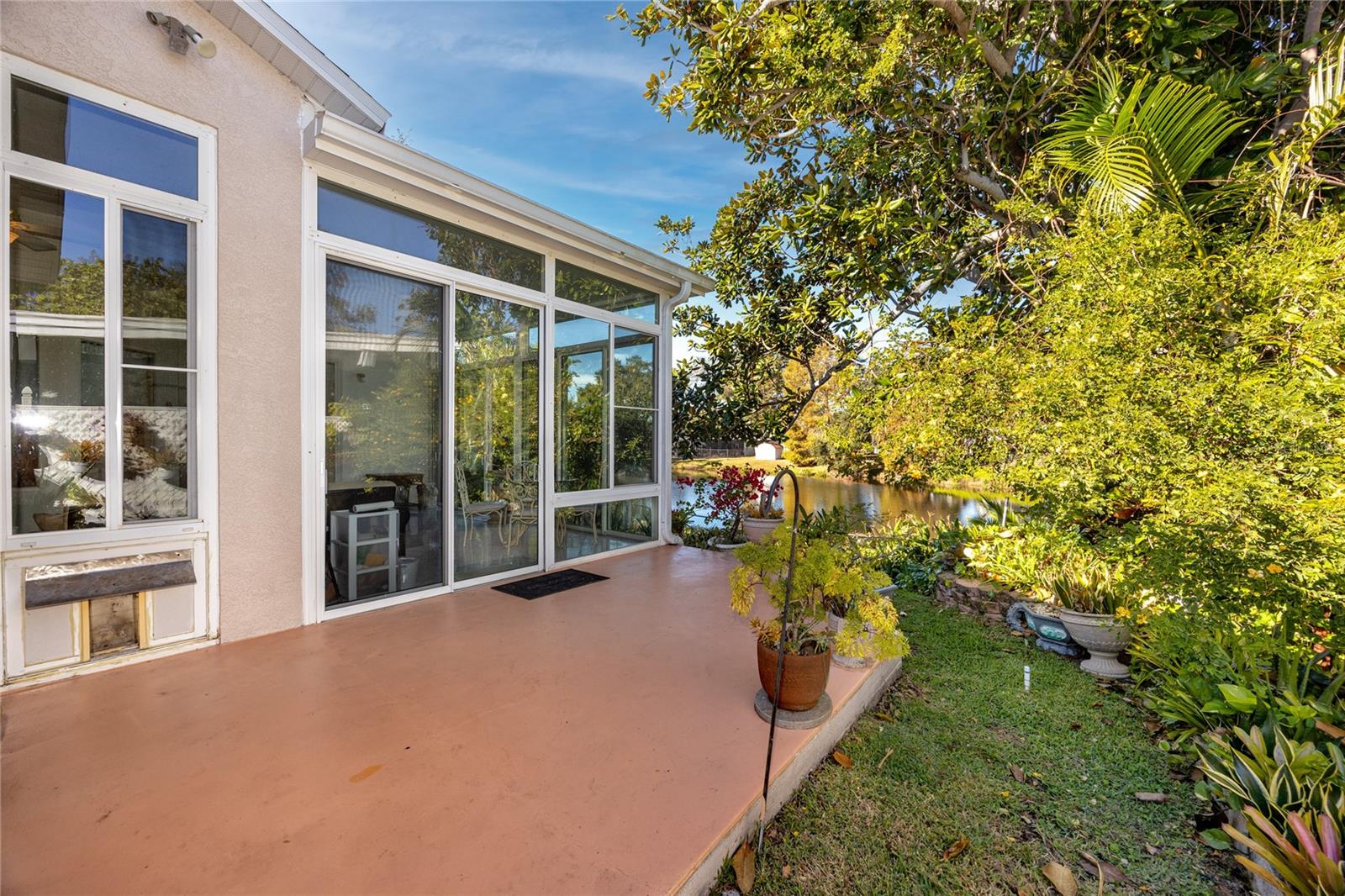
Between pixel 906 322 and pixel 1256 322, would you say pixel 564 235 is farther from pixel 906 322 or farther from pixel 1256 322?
pixel 1256 322

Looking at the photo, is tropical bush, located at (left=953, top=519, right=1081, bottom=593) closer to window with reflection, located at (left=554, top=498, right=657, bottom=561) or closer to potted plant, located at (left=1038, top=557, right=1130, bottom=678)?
potted plant, located at (left=1038, top=557, right=1130, bottom=678)

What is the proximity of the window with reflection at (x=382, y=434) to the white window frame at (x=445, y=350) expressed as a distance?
68mm

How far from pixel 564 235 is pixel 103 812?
4489 mm

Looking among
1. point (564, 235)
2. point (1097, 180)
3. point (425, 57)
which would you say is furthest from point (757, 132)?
point (425, 57)

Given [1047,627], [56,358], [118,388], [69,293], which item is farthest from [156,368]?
[1047,627]

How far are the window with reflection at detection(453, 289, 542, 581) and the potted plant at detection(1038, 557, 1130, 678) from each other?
4.32m

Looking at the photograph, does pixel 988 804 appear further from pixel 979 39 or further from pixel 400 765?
pixel 979 39

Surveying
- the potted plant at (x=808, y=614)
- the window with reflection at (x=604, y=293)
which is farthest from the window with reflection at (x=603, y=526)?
the potted plant at (x=808, y=614)

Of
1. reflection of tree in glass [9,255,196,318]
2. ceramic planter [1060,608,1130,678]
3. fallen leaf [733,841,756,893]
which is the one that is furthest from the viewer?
ceramic planter [1060,608,1130,678]

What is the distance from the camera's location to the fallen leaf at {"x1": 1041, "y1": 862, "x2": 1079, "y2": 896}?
6.34 feet

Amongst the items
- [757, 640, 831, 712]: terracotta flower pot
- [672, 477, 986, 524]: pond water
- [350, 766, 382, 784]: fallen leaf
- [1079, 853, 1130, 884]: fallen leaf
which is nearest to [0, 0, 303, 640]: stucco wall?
[350, 766, 382, 784]: fallen leaf

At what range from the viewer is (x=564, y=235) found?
15.9 ft

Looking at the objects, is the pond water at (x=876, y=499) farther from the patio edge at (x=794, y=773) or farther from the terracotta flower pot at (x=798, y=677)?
the terracotta flower pot at (x=798, y=677)

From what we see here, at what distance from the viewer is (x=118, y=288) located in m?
2.89
